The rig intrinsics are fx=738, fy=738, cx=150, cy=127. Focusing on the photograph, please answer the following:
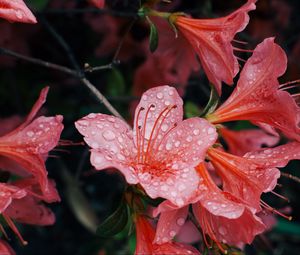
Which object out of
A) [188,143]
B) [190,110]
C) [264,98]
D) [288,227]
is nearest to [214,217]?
[188,143]

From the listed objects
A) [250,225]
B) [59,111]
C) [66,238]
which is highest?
[250,225]

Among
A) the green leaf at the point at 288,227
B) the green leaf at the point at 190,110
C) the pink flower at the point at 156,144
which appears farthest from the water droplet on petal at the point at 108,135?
the green leaf at the point at 288,227

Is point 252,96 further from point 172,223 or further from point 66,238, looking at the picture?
point 66,238

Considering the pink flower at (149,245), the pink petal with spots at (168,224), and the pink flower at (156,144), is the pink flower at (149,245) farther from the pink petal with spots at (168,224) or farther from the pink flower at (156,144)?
the pink flower at (156,144)

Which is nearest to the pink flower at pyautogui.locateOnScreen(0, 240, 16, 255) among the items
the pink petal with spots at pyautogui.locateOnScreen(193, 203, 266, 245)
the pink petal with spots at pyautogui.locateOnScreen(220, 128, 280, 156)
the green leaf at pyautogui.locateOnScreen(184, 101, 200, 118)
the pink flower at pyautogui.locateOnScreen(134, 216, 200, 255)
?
the pink flower at pyautogui.locateOnScreen(134, 216, 200, 255)

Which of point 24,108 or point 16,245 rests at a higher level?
point 24,108

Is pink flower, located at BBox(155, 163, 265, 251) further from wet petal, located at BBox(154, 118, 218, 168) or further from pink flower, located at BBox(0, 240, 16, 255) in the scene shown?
pink flower, located at BBox(0, 240, 16, 255)

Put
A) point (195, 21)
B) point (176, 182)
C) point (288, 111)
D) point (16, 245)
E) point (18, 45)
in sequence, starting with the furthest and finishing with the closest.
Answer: point (16, 245) → point (18, 45) → point (195, 21) → point (288, 111) → point (176, 182)

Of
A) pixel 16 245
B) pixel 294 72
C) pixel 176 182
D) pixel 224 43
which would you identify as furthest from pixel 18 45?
pixel 176 182
